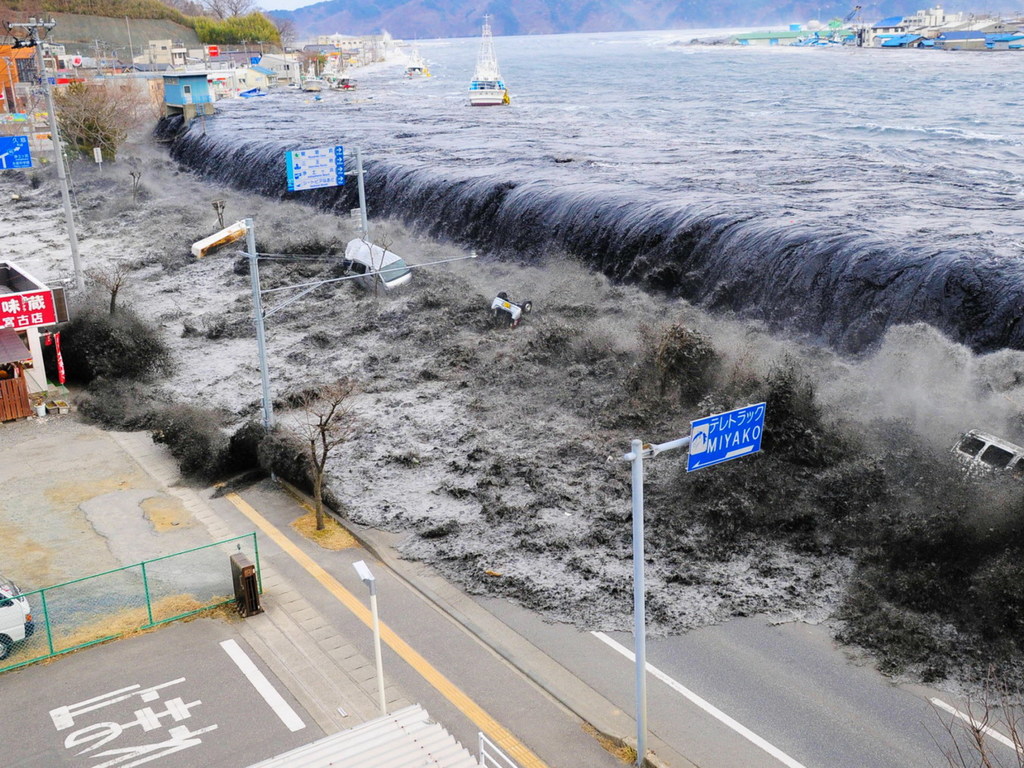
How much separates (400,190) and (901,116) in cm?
4152

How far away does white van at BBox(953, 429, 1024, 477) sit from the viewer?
19.5 meters

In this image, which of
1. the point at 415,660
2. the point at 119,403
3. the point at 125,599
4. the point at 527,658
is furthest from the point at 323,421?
the point at 119,403

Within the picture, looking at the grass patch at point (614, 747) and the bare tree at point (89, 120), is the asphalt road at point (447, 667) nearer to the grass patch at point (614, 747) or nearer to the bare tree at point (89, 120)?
the grass patch at point (614, 747)

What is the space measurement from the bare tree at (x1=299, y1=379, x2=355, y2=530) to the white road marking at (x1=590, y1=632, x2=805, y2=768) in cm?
744

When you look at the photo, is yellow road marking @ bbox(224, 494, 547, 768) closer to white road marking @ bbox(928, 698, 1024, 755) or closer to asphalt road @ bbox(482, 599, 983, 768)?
asphalt road @ bbox(482, 599, 983, 768)

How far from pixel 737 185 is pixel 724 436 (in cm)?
3540

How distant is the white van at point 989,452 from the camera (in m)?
19.5

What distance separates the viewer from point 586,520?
2141 centimetres

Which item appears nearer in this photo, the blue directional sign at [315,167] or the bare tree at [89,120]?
the blue directional sign at [315,167]

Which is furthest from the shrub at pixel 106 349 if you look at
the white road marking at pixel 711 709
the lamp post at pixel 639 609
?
the lamp post at pixel 639 609

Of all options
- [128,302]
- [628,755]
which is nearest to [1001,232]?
[628,755]

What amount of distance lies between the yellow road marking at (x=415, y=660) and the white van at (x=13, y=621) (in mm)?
5232

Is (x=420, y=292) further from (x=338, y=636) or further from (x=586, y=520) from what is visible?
(x=338, y=636)

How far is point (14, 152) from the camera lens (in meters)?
31.6
